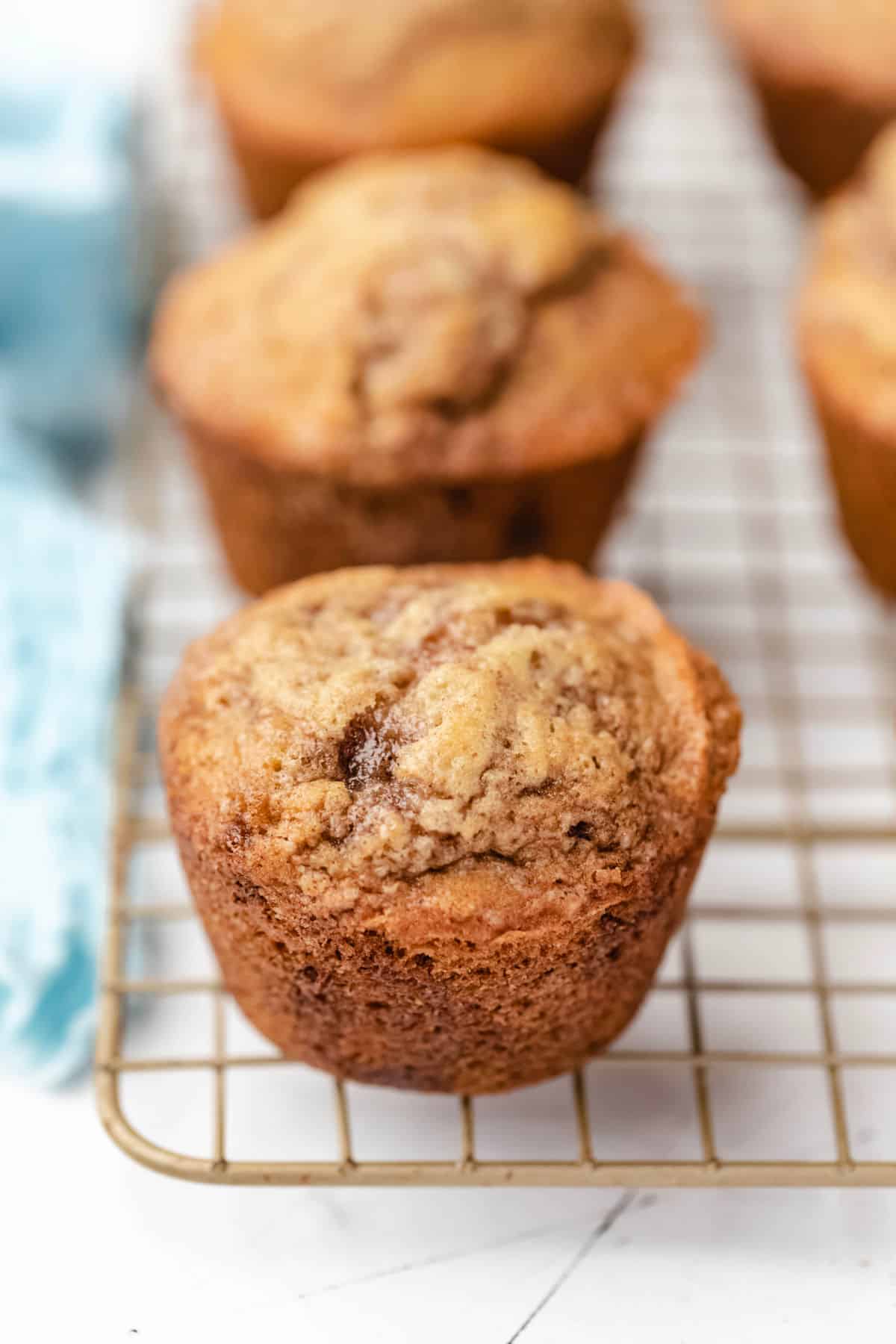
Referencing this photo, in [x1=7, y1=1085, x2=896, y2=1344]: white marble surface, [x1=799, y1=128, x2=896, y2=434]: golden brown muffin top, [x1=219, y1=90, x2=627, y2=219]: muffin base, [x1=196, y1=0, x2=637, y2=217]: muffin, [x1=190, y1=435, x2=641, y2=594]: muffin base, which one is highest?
[x1=196, y1=0, x2=637, y2=217]: muffin

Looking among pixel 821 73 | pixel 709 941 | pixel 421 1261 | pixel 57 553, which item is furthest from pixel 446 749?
pixel 821 73

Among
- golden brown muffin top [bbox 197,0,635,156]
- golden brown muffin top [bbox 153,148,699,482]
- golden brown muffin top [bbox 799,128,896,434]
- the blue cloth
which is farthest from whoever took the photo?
golden brown muffin top [bbox 197,0,635,156]

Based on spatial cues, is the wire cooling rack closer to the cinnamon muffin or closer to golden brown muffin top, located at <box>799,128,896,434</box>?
the cinnamon muffin

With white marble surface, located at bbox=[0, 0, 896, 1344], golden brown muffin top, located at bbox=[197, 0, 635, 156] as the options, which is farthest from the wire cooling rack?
golden brown muffin top, located at bbox=[197, 0, 635, 156]

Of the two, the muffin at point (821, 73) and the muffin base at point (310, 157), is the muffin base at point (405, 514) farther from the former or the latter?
the muffin at point (821, 73)

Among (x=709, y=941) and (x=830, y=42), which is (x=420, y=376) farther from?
(x=830, y=42)

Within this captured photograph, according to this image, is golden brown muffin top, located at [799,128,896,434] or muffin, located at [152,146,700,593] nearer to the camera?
muffin, located at [152,146,700,593]

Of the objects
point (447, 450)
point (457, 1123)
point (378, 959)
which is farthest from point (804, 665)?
point (378, 959)
